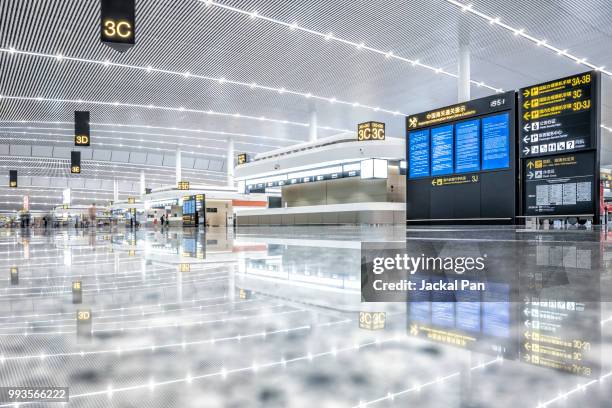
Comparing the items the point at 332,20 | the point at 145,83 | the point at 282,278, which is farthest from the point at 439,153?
the point at 145,83

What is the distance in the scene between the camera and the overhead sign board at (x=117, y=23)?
921 cm

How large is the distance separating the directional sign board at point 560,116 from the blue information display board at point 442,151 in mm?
1655

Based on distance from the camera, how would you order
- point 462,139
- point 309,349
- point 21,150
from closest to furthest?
point 309,349, point 462,139, point 21,150

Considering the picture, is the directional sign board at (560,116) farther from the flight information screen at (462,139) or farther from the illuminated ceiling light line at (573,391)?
the illuminated ceiling light line at (573,391)

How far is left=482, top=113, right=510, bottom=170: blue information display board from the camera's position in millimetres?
9336

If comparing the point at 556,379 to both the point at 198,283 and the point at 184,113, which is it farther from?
the point at 184,113

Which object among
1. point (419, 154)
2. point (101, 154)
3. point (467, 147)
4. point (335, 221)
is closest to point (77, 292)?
point (467, 147)

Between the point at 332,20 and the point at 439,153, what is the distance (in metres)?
8.00

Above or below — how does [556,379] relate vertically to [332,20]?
below

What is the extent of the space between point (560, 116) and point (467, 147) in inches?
79.6

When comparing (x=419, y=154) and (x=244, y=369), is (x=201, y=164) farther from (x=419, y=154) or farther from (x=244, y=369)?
(x=244, y=369)

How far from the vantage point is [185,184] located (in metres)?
41.9

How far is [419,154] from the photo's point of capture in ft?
35.8
